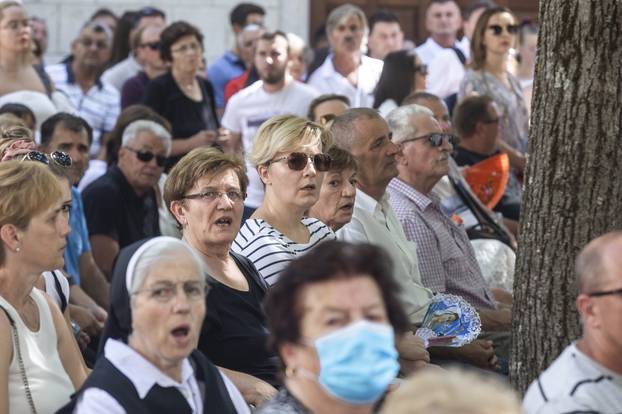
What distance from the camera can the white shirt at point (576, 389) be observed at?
4.08 metres

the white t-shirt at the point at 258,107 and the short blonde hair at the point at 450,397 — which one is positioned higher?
the short blonde hair at the point at 450,397

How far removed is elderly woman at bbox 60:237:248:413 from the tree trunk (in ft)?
6.23

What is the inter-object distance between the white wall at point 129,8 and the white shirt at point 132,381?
34.5 feet

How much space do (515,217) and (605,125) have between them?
14.1ft

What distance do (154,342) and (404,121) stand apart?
3663 millimetres

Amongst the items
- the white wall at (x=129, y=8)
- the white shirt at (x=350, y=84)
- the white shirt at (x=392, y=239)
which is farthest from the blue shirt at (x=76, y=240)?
the white wall at (x=129, y=8)

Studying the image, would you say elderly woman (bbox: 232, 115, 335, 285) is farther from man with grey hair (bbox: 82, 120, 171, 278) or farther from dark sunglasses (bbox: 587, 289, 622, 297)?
man with grey hair (bbox: 82, 120, 171, 278)

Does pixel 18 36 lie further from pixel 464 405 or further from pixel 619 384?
pixel 464 405

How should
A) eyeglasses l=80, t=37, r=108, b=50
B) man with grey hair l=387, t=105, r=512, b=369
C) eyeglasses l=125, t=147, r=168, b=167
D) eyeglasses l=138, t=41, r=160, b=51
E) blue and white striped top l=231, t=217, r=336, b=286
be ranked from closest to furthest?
blue and white striped top l=231, t=217, r=336, b=286 < man with grey hair l=387, t=105, r=512, b=369 < eyeglasses l=125, t=147, r=168, b=167 < eyeglasses l=138, t=41, r=160, b=51 < eyeglasses l=80, t=37, r=108, b=50

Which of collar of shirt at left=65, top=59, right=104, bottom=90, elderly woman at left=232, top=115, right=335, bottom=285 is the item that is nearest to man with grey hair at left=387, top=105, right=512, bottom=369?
elderly woman at left=232, top=115, right=335, bottom=285

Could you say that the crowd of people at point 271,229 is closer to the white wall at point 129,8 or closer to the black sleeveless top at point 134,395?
the black sleeveless top at point 134,395

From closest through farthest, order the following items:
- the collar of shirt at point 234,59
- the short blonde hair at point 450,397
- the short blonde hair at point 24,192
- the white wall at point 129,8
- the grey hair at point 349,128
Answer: the short blonde hair at point 450,397 < the short blonde hair at point 24,192 < the grey hair at point 349,128 < the collar of shirt at point 234,59 < the white wall at point 129,8

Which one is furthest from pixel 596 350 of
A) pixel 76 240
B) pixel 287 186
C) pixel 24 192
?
pixel 76 240

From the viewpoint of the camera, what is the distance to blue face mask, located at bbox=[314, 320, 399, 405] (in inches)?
140
